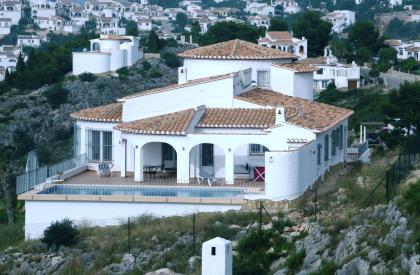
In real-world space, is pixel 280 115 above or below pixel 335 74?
above

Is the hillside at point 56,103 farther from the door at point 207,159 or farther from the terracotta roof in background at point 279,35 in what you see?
the door at point 207,159

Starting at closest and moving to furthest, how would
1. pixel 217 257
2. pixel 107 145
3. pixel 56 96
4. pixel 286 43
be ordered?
pixel 217 257
pixel 107 145
pixel 56 96
pixel 286 43

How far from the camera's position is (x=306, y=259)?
2361cm

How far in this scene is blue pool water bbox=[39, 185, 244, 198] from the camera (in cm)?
2844

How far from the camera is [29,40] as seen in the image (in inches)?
6590

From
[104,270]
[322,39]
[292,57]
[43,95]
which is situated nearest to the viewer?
[104,270]

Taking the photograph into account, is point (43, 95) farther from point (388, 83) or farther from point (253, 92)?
point (253, 92)

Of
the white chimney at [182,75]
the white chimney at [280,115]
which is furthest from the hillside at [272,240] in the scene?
the white chimney at [182,75]

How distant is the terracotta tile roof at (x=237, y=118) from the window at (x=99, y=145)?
2.66m

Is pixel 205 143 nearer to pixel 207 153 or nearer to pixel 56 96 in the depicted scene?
pixel 207 153

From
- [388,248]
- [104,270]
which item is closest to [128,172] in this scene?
[104,270]

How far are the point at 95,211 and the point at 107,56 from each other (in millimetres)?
47973

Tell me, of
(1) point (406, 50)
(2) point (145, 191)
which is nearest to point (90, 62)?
(1) point (406, 50)

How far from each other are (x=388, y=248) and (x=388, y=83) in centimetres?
5361
